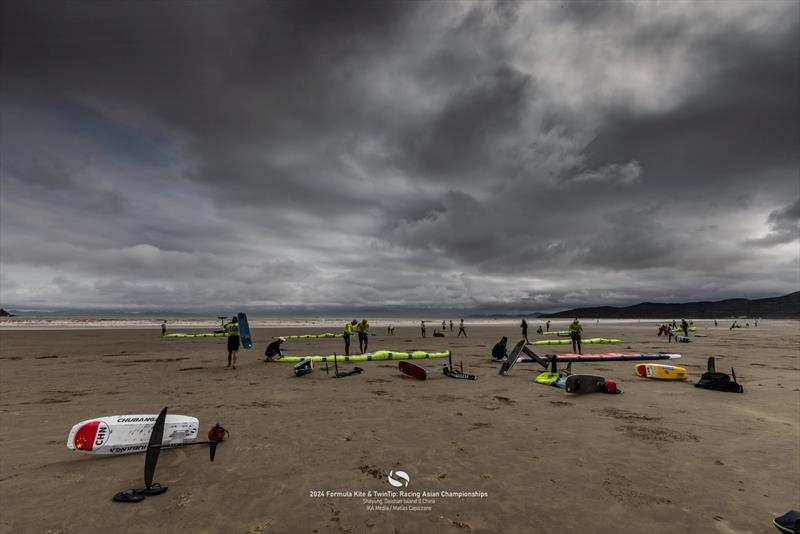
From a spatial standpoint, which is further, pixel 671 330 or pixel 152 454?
pixel 671 330

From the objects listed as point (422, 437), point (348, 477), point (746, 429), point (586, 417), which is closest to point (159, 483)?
point (348, 477)

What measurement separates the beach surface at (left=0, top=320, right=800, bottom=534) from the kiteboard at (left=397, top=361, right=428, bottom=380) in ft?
6.23

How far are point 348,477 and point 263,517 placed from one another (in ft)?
4.77

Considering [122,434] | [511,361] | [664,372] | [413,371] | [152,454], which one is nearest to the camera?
[152,454]

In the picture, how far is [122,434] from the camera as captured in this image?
6684 millimetres

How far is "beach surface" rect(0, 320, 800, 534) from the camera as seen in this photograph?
15.2ft

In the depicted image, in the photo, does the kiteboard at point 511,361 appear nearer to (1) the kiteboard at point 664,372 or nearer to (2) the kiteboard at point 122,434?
(1) the kiteboard at point 664,372

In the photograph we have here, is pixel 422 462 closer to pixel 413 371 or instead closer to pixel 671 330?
pixel 413 371

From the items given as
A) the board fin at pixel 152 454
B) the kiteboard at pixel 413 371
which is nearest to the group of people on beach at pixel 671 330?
the kiteboard at pixel 413 371

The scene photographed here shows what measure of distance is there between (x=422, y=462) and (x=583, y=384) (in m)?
7.71

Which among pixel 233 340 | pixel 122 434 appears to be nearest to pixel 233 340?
pixel 233 340

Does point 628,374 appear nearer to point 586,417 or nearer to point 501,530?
point 586,417

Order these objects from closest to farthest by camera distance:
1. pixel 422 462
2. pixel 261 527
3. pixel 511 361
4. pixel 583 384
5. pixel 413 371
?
pixel 261 527 → pixel 422 462 → pixel 583 384 → pixel 413 371 → pixel 511 361

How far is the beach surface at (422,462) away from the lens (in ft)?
15.2
